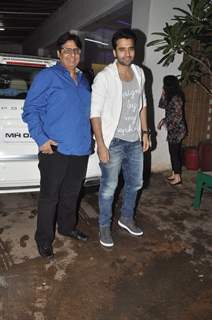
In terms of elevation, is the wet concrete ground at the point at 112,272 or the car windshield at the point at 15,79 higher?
the car windshield at the point at 15,79

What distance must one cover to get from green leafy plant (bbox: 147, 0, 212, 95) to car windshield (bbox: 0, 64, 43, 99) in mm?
2046

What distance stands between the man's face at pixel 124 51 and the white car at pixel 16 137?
1.06m

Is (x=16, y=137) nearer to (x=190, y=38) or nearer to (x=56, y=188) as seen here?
(x=56, y=188)

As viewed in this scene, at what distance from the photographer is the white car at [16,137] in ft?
10.4

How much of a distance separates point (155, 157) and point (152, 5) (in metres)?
2.35

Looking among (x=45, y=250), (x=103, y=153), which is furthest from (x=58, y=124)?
(x=45, y=250)

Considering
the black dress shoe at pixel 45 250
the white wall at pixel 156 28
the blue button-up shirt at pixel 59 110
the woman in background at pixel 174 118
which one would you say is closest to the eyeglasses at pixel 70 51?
the blue button-up shirt at pixel 59 110

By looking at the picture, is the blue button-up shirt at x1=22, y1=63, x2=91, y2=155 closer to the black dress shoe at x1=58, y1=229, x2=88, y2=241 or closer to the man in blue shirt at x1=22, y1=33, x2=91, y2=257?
the man in blue shirt at x1=22, y1=33, x2=91, y2=257

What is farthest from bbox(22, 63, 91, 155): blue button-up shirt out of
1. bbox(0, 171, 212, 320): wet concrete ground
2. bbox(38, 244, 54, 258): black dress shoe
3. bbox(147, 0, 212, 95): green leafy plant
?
bbox(147, 0, 212, 95): green leafy plant

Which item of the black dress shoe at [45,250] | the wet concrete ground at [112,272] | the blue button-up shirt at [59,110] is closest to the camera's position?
the wet concrete ground at [112,272]

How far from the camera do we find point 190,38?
4.59 m

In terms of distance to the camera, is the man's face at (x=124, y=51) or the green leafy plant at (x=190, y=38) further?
the green leafy plant at (x=190, y=38)

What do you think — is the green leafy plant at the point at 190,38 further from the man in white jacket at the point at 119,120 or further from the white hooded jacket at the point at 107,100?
Result: the white hooded jacket at the point at 107,100

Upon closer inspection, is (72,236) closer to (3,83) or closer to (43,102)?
(43,102)
